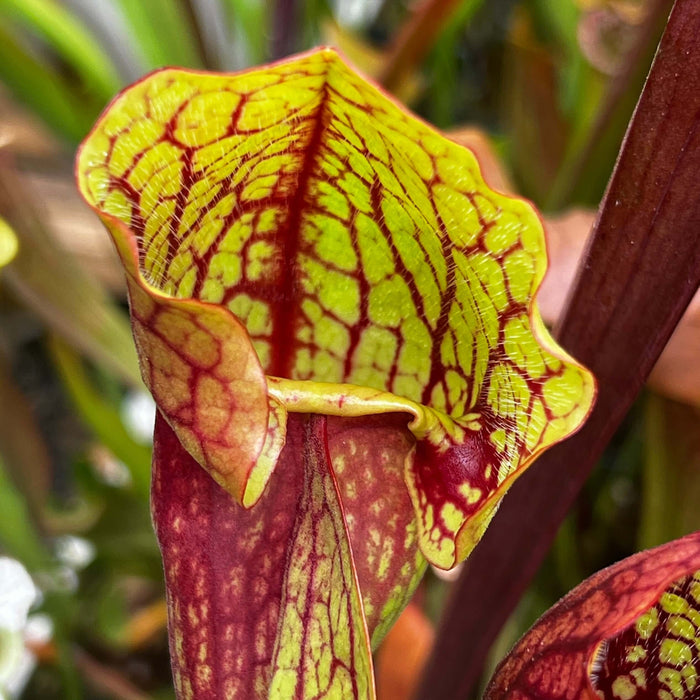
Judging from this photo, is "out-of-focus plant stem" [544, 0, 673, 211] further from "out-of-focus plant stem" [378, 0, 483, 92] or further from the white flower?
the white flower

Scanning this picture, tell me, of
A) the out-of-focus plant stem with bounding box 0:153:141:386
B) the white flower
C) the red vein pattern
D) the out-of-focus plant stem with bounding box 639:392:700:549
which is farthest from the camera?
the white flower

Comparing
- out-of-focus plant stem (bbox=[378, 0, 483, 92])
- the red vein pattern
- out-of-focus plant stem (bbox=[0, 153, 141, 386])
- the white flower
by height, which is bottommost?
the white flower

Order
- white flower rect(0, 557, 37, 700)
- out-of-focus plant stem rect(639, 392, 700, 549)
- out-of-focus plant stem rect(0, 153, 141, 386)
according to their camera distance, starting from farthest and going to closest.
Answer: white flower rect(0, 557, 37, 700)
out-of-focus plant stem rect(0, 153, 141, 386)
out-of-focus plant stem rect(639, 392, 700, 549)

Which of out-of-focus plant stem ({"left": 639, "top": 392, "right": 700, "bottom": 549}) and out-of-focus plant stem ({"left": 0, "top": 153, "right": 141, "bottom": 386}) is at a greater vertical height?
out-of-focus plant stem ({"left": 639, "top": 392, "right": 700, "bottom": 549})

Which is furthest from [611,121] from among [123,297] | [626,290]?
[123,297]

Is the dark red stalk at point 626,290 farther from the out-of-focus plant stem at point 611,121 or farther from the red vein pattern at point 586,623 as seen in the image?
the out-of-focus plant stem at point 611,121

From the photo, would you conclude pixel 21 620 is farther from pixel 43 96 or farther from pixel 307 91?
pixel 307 91

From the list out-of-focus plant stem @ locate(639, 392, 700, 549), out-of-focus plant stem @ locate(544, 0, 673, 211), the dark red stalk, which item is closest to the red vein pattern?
the dark red stalk
